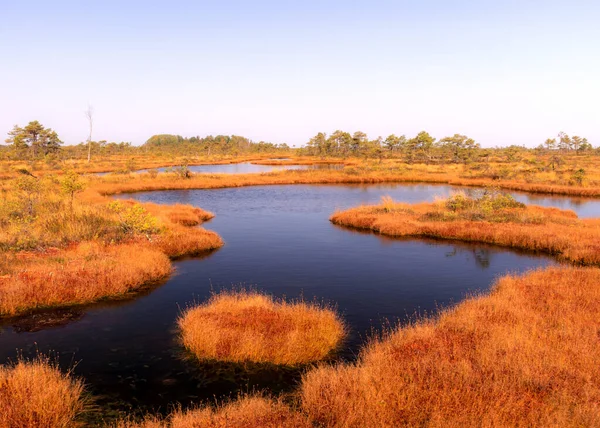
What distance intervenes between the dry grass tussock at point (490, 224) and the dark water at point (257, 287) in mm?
1718

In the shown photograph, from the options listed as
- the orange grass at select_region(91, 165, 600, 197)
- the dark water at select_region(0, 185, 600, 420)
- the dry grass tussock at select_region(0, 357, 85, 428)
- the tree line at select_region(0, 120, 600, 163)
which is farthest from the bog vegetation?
the tree line at select_region(0, 120, 600, 163)

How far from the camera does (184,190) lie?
57688 millimetres

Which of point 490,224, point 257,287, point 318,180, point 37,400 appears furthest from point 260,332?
point 318,180

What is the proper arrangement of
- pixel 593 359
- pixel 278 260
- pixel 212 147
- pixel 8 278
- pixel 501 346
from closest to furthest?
pixel 593 359, pixel 501 346, pixel 8 278, pixel 278 260, pixel 212 147

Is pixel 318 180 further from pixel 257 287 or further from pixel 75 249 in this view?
pixel 257 287

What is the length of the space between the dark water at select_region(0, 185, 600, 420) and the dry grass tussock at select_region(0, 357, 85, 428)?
39.7 inches

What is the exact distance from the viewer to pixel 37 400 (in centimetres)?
816

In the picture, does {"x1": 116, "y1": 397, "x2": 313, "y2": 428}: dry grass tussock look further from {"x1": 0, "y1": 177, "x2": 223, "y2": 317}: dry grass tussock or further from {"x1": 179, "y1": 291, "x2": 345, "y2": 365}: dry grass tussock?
{"x1": 0, "y1": 177, "x2": 223, "y2": 317}: dry grass tussock

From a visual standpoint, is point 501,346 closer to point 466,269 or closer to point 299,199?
point 466,269

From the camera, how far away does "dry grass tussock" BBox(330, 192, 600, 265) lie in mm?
24688

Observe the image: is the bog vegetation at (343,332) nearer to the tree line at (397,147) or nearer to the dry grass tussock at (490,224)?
the dry grass tussock at (490,224)

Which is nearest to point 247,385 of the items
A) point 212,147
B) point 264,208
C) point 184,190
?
point 264,208

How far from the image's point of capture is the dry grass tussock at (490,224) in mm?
24688

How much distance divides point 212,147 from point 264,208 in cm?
13270
